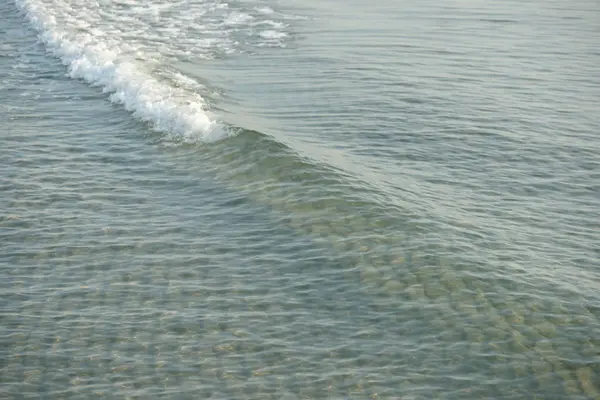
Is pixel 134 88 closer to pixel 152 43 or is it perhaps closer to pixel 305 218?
pixel 152 43

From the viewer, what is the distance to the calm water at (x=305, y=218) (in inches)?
472

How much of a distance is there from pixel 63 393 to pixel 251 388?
8.19ft

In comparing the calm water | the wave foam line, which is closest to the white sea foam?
the wave foam line

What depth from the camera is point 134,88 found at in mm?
23469

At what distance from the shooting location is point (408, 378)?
38.2ft

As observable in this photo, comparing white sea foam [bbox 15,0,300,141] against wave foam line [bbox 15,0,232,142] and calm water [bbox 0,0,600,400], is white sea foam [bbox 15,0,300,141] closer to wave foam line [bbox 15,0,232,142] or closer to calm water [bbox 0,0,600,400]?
wave foam line [bbox 15,0,232,142]

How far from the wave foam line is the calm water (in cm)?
9

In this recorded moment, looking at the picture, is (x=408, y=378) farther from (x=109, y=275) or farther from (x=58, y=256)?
(x=58, y=256)

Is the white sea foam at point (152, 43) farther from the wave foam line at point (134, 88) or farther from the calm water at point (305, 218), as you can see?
the calm water at point (305, 218)

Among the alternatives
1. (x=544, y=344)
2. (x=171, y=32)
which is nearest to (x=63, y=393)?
(x=544, y=344)

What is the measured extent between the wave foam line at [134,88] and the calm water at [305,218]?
0.09 metres

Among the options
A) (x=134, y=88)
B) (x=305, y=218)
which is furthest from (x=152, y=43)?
(x=305, y=218)

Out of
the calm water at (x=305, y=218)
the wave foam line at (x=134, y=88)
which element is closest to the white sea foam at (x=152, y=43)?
the wave foam line at (x=134, y=88)

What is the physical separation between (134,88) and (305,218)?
9304mm
